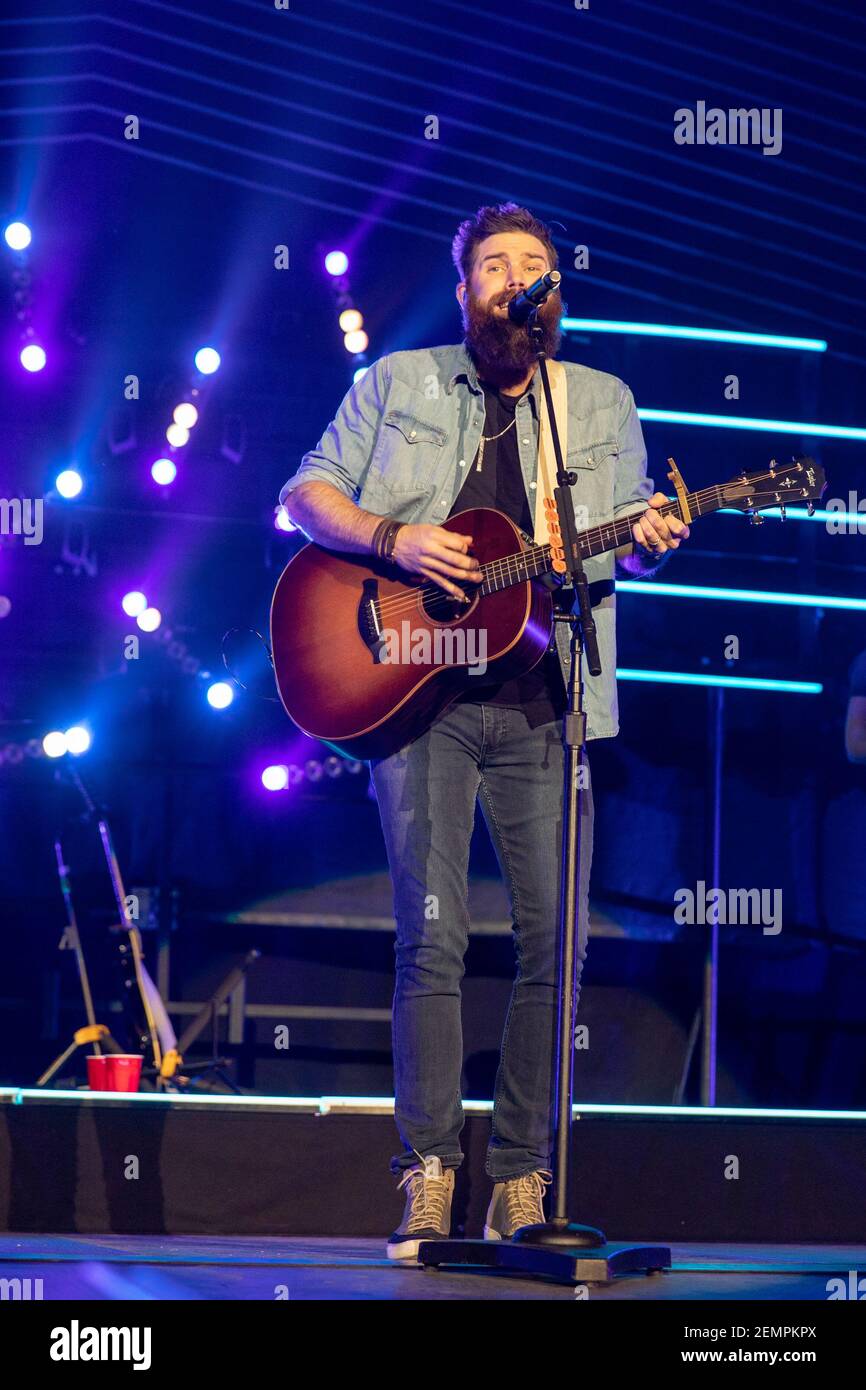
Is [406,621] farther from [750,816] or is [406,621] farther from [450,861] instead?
[750,816]

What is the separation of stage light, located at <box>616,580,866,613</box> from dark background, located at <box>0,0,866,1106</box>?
0.69 feet

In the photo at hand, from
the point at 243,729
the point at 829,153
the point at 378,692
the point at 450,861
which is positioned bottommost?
the point at 450,861

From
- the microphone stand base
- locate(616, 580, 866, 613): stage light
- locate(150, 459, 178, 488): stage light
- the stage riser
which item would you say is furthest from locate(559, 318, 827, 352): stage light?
the microphone stand base

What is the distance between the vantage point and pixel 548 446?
3.46 metres

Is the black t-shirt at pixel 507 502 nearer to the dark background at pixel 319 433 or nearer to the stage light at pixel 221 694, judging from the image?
the dark background at pixel 319 433

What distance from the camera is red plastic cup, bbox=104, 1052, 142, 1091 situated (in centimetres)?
449

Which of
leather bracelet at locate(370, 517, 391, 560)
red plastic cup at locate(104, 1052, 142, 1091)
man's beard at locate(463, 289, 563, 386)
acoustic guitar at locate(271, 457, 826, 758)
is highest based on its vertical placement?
man's beard at locate(463, 289, 563, 386)

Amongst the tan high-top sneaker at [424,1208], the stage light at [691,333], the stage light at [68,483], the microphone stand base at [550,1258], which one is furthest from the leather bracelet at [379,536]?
the stage light at [68,483]

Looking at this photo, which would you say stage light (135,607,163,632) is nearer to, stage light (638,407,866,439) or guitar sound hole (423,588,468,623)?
stage light (638,407,866,439)

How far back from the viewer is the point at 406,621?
335 centimetres

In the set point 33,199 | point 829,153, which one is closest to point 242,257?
point 33,199
